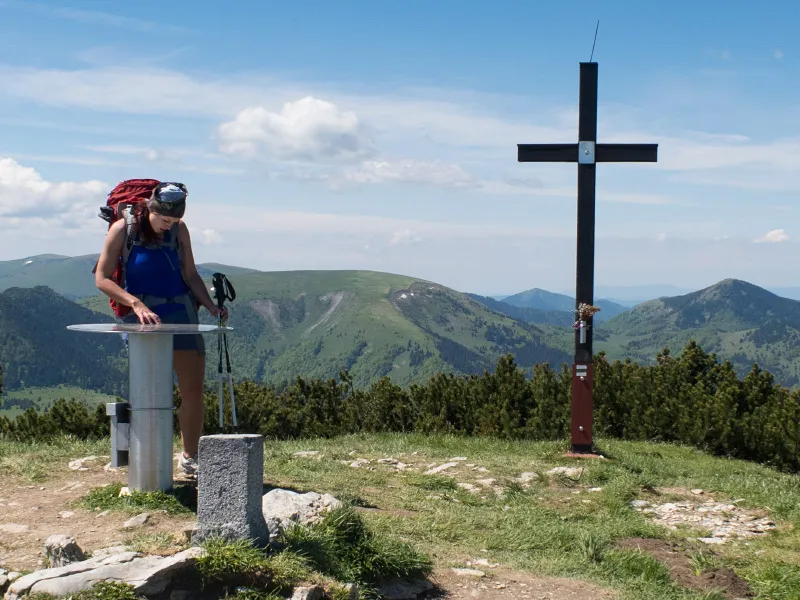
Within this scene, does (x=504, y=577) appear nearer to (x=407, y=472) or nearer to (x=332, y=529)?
(x=332, y=529)

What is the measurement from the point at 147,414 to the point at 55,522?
1.02 m

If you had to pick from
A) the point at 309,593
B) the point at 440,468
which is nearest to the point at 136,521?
the point at 309,593

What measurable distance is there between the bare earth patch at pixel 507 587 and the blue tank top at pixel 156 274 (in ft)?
10.3

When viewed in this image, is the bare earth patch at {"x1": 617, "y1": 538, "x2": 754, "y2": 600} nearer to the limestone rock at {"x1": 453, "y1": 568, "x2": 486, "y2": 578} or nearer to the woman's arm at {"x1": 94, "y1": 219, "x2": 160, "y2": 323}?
the limestone rock at {"x1": 453, "y1": 568, "x2": 486, "y2": 578}

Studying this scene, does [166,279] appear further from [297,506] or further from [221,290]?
[297,506]

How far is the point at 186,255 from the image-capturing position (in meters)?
7.16

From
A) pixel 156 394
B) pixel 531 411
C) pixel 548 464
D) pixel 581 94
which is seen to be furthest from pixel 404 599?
pixel 531 411

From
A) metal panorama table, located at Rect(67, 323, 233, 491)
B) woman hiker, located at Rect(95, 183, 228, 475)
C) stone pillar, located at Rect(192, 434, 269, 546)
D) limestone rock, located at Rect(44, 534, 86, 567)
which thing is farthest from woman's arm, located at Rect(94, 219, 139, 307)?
limestone rock, located at Rect(44, 534, 86, 567)

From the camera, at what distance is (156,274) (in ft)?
22.7

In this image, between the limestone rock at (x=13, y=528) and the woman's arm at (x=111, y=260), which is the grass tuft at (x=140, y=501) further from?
the woman's arm at (x=111, y=260)

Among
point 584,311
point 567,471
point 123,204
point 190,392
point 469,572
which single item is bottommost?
point 567,471

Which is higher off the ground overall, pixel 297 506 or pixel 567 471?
pixel 297 506

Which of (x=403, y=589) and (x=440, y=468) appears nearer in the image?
(x=403, y=589)

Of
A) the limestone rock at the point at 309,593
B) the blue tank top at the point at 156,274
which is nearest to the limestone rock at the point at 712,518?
the limestone rock at the point at 309,593
